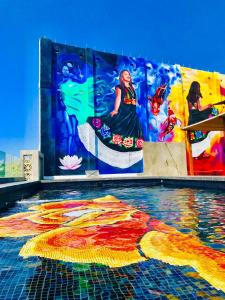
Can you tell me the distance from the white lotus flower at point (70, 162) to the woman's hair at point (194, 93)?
1411 centimetres

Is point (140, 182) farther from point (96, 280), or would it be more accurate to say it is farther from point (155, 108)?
point (155, 108)

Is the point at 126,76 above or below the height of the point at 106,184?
above

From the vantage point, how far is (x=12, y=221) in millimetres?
4680

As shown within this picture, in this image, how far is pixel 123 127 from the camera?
25953 millimetres

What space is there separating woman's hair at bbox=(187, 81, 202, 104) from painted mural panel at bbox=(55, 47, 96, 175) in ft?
36.7

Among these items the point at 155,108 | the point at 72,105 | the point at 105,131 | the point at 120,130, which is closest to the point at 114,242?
the point at 72,105

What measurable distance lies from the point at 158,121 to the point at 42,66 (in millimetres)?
12038

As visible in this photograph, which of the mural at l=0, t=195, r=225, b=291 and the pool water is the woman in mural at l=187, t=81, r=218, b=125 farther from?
the pool water

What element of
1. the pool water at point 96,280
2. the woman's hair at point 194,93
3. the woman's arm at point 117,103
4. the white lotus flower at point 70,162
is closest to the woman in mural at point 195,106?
the woman's hair at point 194,93

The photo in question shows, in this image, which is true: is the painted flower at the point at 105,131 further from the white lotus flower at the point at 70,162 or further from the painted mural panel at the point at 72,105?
the white lotus flower at the point at 70,162

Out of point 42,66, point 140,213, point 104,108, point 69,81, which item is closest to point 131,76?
point 104,108

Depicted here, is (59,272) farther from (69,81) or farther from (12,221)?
(69,81)

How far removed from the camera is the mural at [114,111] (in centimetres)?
2359

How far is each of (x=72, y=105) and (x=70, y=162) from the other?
16.4 feet
